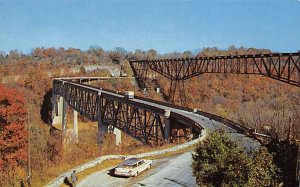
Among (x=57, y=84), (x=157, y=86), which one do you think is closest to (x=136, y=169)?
(x=57, y=84)

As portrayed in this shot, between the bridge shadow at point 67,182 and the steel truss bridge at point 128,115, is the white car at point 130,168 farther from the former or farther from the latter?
the steel truss bridge at point 128,115

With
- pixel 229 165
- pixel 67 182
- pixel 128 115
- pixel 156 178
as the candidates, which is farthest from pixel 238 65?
pixel 229 165

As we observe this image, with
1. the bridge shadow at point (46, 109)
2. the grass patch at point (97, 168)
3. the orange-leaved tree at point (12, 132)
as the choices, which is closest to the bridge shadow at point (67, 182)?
the grass patch at point (97, 168)

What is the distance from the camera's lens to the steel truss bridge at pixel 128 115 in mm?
36406

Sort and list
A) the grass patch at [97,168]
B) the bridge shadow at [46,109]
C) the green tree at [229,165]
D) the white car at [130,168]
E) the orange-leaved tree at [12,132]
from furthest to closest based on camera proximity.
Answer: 1. the bridge shadow at [46,109]
2. the orange-leaved tree at [12,132]
3. the grass patch at [97,168]
4. the white car at [130,168]
5. the green tree at [229,165]

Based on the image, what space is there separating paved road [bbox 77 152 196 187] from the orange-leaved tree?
66.6ft

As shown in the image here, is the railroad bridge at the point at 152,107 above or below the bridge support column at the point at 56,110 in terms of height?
above

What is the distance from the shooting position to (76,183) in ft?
66.5

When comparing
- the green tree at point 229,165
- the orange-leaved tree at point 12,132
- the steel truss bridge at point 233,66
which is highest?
the steel truss bridge at point 233,66

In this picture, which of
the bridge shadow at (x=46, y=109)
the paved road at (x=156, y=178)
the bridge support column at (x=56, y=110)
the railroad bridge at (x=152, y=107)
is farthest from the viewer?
the bridge shadow at (x=46, y=109)

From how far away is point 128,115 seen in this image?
166 feet

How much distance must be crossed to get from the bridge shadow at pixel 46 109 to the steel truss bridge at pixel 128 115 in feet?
20.1

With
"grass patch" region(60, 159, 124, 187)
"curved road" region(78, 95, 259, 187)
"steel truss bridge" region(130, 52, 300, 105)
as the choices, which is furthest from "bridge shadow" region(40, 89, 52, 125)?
"curved road" region(78, 95, 259, 187)

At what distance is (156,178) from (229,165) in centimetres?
619
